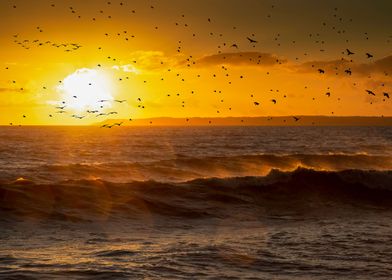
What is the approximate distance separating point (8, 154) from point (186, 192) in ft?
131

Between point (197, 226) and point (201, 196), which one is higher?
point (201, 196)

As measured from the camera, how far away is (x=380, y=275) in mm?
16547

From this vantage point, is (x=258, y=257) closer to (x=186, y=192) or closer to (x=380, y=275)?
(x=380, y=275)

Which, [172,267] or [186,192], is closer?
[172,267]

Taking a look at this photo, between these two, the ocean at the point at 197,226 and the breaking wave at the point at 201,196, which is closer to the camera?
the ocean at the point at 197,226

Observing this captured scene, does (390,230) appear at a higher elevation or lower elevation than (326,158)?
lower

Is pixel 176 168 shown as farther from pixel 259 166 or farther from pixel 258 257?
pixel 258 257

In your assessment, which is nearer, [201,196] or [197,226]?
[197,226]

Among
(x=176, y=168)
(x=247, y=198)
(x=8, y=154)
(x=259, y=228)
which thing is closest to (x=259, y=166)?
(x=176, y=168)

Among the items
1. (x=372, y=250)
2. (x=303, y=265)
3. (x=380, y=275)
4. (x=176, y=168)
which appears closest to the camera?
(x=380, y=275)

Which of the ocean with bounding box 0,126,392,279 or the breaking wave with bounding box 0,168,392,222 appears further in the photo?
the breaking wave with bounding box 0,168,392,222

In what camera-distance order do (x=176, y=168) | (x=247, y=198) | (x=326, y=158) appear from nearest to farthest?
1. (x=247, y=198)
2. (x=176, y=168)
3. (x=326, y=158)

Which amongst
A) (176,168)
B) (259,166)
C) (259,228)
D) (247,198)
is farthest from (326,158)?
(259,228)

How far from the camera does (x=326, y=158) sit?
222 feet
